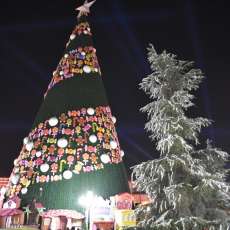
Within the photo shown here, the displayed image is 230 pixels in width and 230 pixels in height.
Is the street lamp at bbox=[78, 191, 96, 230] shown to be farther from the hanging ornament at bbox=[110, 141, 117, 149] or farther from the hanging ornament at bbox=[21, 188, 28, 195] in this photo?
the hanging ornament at bbox=[110, 141, 117, 149]

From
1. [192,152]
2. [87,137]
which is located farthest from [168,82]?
[87,137]

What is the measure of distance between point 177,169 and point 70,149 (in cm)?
1128

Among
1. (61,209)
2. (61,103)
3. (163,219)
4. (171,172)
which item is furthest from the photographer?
(61,103)

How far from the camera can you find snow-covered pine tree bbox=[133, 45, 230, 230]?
313 inches

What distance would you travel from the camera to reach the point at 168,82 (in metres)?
9.83

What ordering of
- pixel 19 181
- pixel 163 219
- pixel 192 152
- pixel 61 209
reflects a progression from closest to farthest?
pixel 163 219 < pixel 192 152 < pixel 61 209 < pixel 19 181

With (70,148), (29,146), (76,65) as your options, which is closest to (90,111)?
(70,148)

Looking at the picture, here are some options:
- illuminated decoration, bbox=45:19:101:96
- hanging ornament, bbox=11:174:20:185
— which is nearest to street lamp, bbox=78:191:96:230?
hanging ornament, bbox=11:174:20:185

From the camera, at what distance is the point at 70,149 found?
18906mm

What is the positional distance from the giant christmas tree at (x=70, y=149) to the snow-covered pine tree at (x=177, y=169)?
993cm

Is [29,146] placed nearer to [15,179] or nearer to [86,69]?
[15,179]

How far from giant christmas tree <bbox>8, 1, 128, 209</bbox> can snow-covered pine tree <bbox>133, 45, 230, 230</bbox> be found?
32.6 ft

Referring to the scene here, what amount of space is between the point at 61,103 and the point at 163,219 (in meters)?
14.8

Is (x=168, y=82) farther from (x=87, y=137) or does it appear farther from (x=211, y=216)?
(x=87, y=137)
